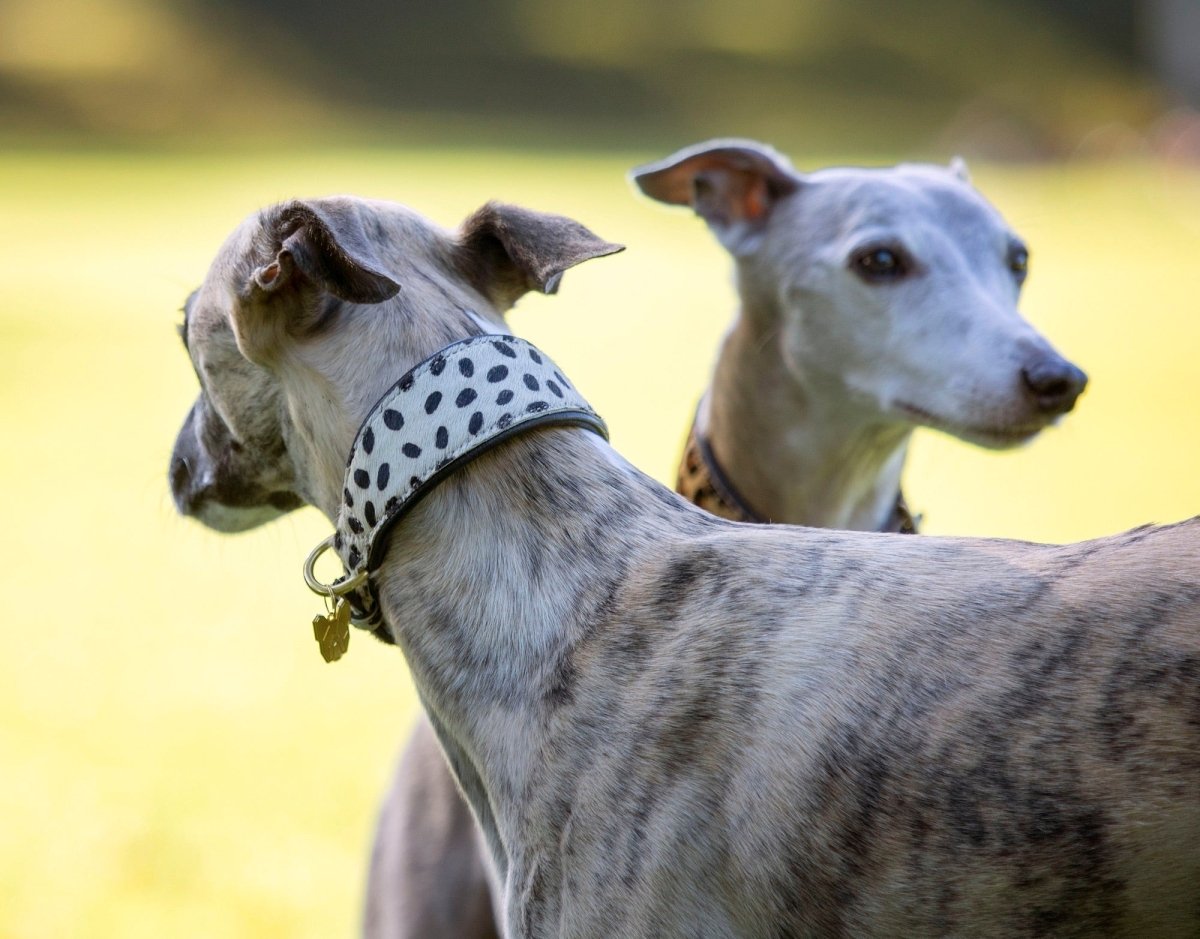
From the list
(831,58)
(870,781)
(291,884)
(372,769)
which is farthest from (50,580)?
(831,58)

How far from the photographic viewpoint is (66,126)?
88.4 ft

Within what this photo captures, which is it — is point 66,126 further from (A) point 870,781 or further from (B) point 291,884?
(A) point 870,781

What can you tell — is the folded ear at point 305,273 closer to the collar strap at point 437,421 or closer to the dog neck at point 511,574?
the collar strap at point 437,421

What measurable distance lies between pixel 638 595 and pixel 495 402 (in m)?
Result: 0.30

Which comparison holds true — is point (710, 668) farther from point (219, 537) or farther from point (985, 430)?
point (219, 537)

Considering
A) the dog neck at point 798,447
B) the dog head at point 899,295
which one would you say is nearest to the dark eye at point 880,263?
the dog head at point 899,295

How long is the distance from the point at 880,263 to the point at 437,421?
5.11 ft

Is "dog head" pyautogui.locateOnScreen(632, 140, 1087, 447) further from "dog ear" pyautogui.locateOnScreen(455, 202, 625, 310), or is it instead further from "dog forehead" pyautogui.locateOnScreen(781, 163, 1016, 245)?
"dog ear" pyautogui.locateOnScreen(455, 202, 625, 310)

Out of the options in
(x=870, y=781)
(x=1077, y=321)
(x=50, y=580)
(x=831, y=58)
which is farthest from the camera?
(x=831, y=58)

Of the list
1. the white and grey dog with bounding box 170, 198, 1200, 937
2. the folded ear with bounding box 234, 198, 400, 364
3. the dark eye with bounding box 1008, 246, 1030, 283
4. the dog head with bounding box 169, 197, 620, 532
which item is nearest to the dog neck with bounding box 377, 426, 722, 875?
the white and grey dog with bounding box 170, 198, 1200, 937

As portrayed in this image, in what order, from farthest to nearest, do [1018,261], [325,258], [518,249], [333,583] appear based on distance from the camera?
1. [1018,261]
2. [518,249]
3. [333,583]
4. [325,258]

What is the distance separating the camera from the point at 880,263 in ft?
9.84

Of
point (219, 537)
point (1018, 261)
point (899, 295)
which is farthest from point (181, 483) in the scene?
point (219, 537)

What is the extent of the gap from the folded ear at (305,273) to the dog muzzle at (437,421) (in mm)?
140
